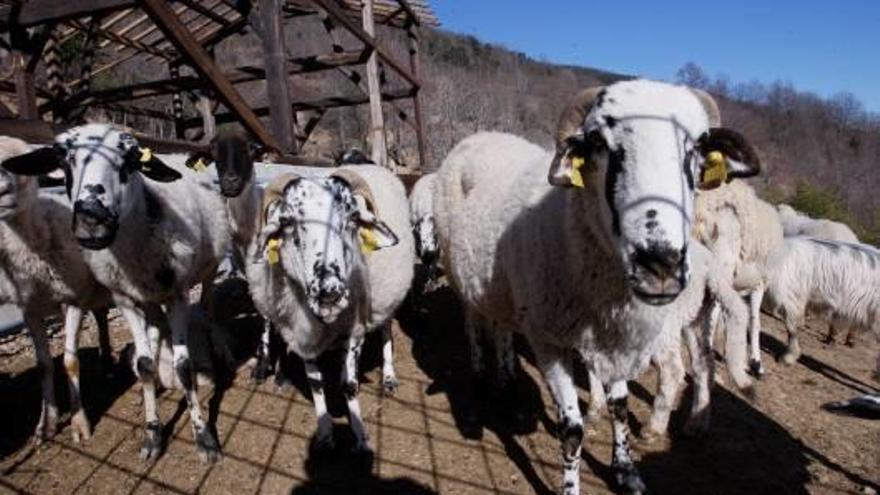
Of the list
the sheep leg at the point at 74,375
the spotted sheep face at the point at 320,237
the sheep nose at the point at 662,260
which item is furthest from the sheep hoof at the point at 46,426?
the sheep nose at the point at 662,260

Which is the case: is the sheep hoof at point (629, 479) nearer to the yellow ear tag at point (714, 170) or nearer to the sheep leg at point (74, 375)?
the yellow ear tag at point (714, 170)

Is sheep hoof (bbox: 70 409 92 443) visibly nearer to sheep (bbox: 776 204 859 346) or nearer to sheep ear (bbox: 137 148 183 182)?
sheep ear (bbox: 137 148 183 182)

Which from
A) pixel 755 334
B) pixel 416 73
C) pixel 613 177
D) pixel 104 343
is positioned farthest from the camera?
pixel 416 73

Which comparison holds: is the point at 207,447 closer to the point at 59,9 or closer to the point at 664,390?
the point at 664,390

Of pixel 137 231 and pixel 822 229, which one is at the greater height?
pixel 137 231

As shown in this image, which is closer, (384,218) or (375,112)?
(384,218)

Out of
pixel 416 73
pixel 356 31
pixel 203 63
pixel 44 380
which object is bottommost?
pixel 44 380

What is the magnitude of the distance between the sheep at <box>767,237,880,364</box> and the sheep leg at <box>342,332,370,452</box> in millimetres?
5078

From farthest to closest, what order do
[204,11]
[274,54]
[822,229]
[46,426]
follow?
[822,229] < [204,11] < [274,54] < [46,426]

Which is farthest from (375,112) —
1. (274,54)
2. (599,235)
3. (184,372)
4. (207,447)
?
(599,235)

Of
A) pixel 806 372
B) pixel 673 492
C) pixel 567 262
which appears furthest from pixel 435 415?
pixel 806 372

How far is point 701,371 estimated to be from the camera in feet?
14.1

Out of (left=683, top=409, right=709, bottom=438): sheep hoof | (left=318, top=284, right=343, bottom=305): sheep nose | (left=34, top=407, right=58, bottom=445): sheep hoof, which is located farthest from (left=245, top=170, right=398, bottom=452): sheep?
(left=683, top=409, right=709, bottom=438): sheep hoof

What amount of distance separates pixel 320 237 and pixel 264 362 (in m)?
2.25
